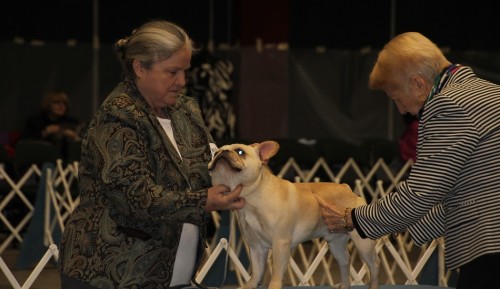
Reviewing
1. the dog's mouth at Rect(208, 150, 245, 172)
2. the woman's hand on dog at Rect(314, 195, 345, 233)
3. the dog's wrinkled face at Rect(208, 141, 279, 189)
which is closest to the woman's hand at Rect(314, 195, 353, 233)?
the woman's hand on dog at Rect(314, 195, 345, 233)

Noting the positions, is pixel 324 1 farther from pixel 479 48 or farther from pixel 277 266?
pixel 277 266

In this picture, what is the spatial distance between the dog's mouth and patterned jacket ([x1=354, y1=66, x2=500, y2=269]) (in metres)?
0.50

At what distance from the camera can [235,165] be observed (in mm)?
2969

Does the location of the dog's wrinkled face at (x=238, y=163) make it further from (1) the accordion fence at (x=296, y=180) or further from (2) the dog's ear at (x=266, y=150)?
(1) the accordion fence at (x=296, y=180)

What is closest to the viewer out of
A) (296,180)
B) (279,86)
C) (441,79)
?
(441,79)

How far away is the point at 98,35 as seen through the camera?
425 inches

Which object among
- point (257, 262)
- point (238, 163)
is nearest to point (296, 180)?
point (257, 262)

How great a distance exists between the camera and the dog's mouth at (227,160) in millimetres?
2926

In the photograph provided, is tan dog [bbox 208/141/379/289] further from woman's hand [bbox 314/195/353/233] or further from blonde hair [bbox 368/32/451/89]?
blonde hair [bbox 368/32/451/89]

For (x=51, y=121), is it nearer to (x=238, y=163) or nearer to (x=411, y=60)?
(x=238, y=163)

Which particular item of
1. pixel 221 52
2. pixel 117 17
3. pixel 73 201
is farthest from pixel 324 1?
pixel 73 201

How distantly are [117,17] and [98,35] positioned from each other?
0.28 meters

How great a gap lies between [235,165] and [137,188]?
0.38 m

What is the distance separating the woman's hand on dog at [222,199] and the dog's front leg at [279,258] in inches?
12.7
